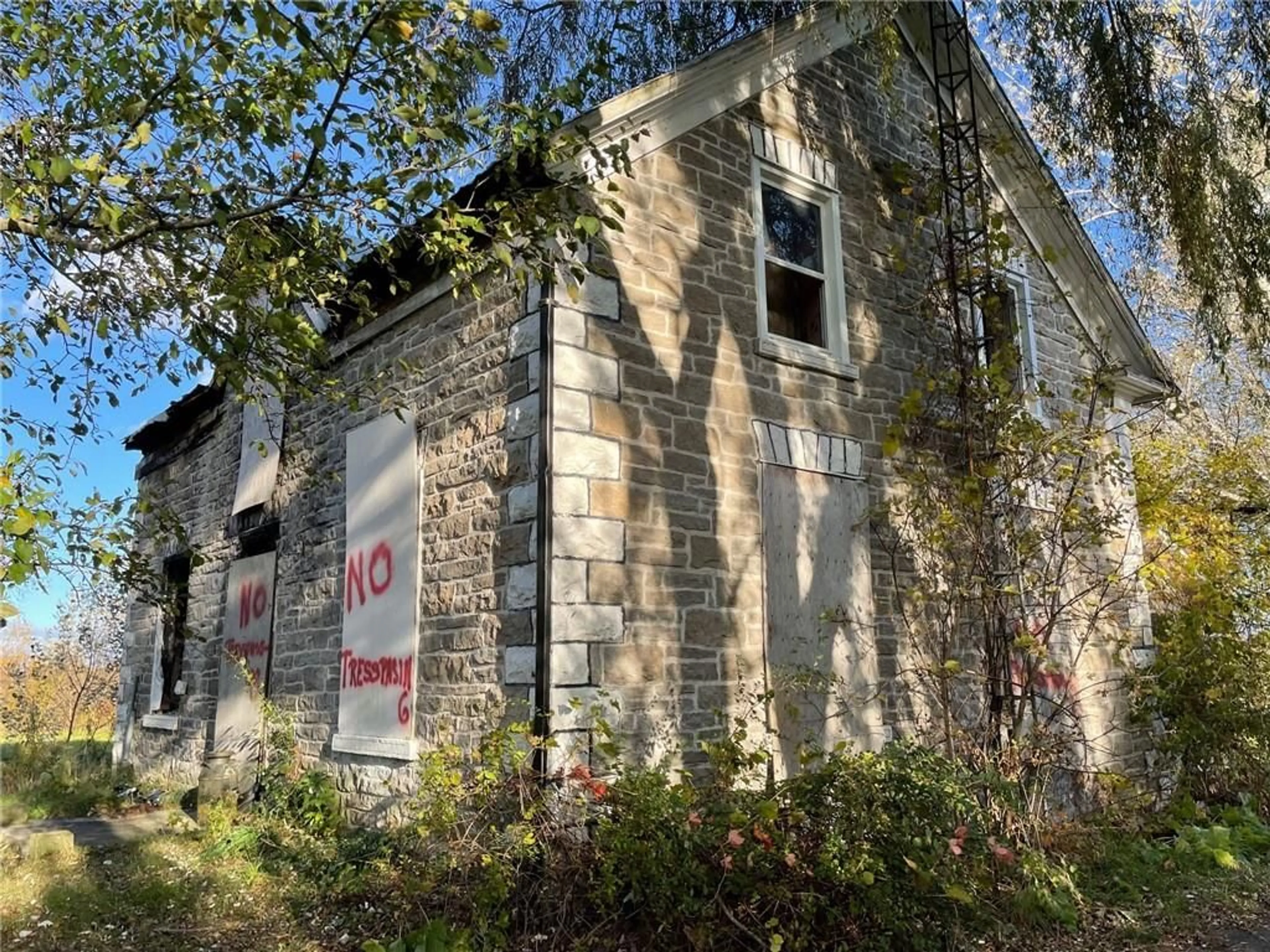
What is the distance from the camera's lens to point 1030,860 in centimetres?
542

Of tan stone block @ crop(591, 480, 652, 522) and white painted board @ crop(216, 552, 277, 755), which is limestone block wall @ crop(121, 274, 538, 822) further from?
tan stone block @ crop(591, 480, 652, 522)

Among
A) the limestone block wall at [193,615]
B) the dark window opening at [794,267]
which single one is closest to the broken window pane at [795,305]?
the dark window opening at [794,267]

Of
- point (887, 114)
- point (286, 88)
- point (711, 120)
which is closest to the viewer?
point (286, 88)

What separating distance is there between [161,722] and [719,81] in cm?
963

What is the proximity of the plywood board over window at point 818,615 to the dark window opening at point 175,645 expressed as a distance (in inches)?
300

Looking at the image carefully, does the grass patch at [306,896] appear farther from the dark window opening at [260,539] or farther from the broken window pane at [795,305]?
the broken window pane at [795,305]

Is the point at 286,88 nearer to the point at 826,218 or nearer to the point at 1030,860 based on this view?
the point at 826,218

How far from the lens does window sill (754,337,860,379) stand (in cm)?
724

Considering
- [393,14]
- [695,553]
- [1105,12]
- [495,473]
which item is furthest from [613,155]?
[1105,12]

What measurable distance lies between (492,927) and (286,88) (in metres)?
4.51

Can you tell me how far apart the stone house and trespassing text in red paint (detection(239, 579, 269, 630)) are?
48 mm

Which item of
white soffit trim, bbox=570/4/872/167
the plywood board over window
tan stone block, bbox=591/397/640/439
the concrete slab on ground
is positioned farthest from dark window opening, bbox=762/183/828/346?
the concrete slab on ground

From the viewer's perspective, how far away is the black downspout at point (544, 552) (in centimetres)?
559

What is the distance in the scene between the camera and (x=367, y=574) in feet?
24.7
